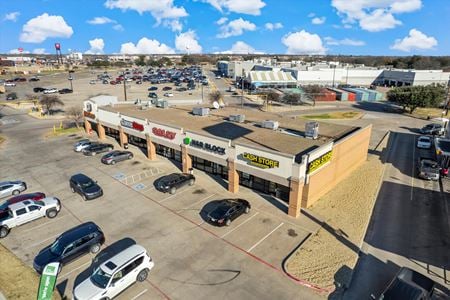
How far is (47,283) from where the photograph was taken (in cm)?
1552

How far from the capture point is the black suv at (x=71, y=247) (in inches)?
733

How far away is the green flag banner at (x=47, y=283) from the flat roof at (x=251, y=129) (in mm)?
18694

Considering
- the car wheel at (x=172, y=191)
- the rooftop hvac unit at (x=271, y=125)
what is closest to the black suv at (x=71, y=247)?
the car wheel at (x=172, y=191)

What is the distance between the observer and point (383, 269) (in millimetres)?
19094

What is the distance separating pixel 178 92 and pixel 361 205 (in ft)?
281

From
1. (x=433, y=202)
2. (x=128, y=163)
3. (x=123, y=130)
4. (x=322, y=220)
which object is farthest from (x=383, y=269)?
(x=123, y=130)

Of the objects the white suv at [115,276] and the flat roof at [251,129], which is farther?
the flat roof at [251,129]

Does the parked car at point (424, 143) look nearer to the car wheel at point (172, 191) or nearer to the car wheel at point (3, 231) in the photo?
the car wheel at point (172, 191)

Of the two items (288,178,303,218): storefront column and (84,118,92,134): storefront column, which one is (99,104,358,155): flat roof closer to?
(288,178,303,218): storefront column

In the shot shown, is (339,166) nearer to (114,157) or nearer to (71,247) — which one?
(71,247)

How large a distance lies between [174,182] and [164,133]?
8.13 meters

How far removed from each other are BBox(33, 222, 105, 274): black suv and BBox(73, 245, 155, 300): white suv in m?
3.36

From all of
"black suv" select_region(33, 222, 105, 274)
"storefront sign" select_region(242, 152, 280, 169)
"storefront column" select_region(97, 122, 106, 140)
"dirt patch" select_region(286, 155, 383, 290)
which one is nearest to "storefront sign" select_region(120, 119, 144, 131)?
"storefront column" select_region(97, 122, 106, 140)

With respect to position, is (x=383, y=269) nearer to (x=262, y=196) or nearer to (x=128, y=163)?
(x=262, y=196)
